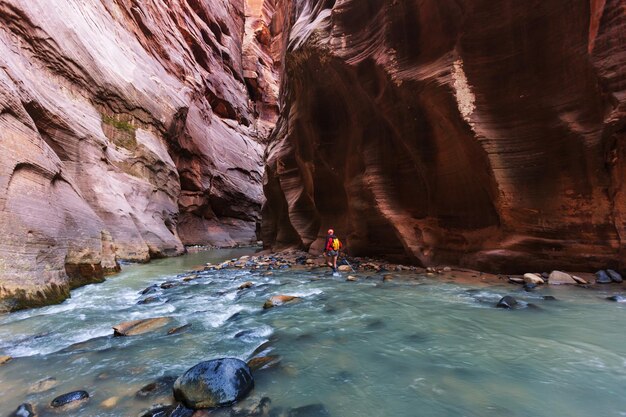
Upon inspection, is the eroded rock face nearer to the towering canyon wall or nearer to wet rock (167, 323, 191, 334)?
wet rock (167, 323, 191, 334)

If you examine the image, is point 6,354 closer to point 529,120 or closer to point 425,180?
point 425,180

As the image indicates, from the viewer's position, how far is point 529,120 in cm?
702

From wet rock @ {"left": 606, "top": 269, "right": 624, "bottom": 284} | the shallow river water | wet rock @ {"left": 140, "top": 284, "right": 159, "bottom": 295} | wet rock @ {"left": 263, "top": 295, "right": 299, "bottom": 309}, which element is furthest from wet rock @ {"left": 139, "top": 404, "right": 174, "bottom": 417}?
wet rock @ {"left": 606, "top": 269, "right": 624, "bottom": 284}

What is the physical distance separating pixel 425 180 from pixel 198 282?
707cm

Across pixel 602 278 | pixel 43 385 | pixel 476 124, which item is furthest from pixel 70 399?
pixel 476 124

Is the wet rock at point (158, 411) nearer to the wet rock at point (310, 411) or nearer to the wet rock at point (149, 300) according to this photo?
the wet rock at point (310, 411)

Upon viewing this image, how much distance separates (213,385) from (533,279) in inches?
253

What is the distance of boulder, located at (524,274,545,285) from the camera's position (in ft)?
20.4

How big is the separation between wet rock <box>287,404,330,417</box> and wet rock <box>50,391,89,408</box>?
174cm

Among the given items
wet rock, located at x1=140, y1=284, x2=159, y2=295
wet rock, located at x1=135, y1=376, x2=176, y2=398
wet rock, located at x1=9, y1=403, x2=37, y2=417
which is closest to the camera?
wet rock, located at x1=9, y1=403, x2=37, y2=417

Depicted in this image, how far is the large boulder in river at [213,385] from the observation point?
8.14 feet

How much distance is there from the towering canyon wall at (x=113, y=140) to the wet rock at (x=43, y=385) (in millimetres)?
3354

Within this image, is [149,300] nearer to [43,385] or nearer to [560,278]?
[43,385]

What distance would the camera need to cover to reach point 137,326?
4.43 meters
